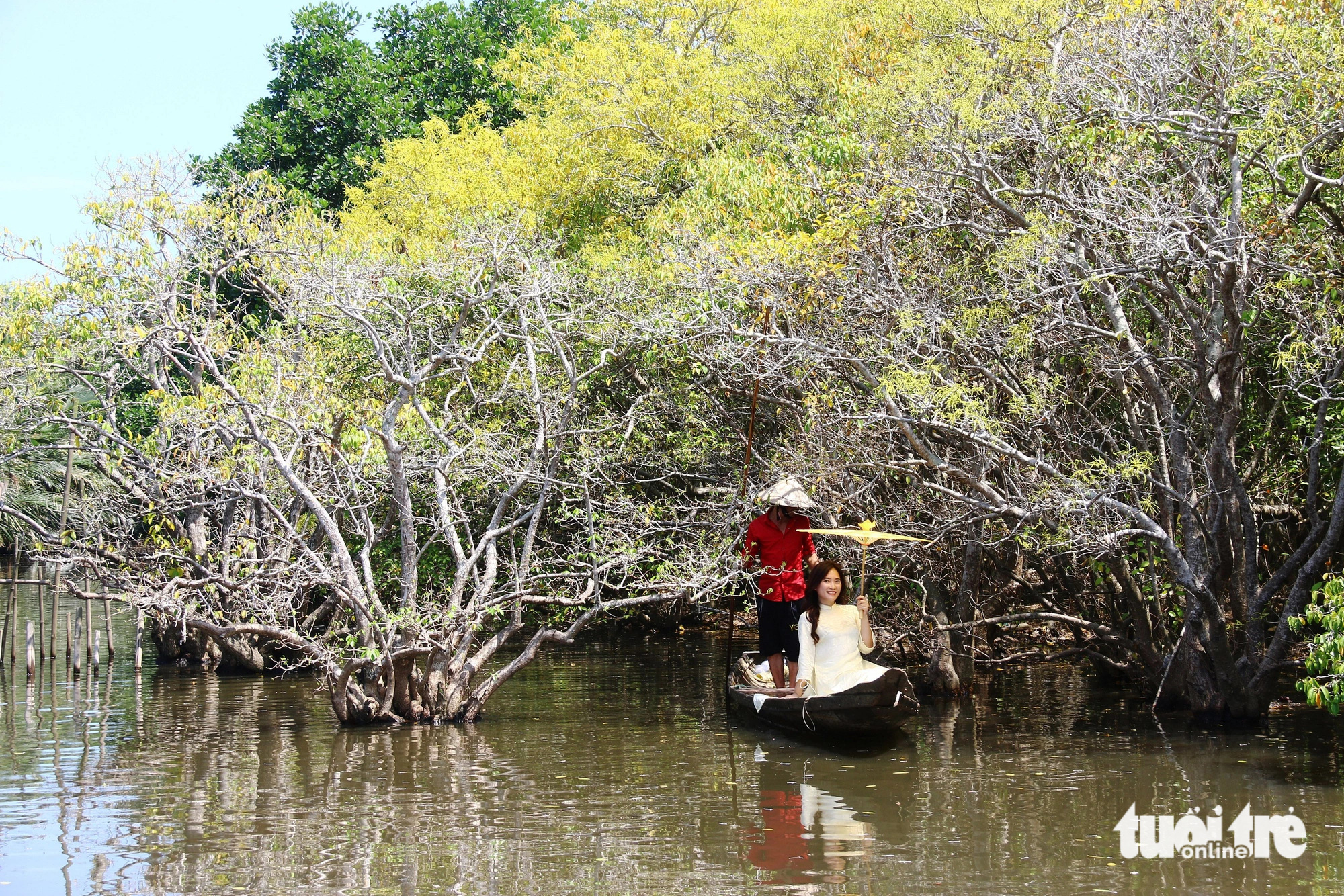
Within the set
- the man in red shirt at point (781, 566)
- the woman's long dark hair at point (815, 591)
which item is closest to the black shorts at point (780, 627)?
the man in red shirt at point (781, 566)

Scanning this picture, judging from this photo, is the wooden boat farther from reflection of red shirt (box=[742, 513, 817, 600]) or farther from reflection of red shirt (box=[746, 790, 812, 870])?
reflection of red shirt (box=[746, 790, 812, 870])

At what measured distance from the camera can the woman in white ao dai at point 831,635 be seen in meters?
9.65

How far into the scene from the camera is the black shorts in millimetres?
10906

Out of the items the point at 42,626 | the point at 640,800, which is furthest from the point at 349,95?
the point at 640,800

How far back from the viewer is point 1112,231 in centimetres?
927

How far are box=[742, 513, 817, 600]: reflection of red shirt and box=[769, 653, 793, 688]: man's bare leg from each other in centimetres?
53

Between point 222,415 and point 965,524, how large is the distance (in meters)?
6.45

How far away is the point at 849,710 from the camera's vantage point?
9.35m

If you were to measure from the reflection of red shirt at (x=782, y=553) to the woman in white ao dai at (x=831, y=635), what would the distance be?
2.95 ft

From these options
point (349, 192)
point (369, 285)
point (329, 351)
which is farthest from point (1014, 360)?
point (349, 192)

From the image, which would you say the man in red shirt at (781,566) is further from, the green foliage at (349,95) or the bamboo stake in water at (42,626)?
the green foliage at (349,95)

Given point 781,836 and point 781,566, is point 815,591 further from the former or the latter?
point 781,836

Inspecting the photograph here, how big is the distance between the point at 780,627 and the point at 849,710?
5.72 ft

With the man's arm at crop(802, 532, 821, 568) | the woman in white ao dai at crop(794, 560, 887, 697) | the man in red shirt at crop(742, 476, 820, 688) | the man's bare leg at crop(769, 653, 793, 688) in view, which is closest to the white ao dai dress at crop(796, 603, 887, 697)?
the woman in white ao dai at crop(794, 560, 887, 697)
